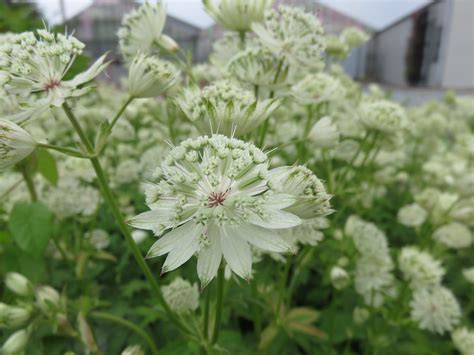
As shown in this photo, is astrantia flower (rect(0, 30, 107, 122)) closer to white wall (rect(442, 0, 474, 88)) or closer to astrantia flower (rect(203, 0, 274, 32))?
astrantia flower (rect(203, 0, 274, 32))

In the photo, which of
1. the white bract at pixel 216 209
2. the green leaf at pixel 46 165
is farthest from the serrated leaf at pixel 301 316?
the green leaf at pixel 46 165

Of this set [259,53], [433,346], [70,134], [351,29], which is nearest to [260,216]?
[259,53]

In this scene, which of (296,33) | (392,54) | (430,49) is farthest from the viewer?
(392,54)

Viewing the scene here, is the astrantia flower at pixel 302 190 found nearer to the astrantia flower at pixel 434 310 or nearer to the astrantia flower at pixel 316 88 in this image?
the astrantia flower at pixel 316 88

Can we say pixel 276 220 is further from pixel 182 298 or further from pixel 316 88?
pixel 316 88

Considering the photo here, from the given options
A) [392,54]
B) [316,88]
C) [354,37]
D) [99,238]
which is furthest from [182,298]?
[392,54]

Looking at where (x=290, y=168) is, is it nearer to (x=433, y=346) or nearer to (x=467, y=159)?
(x=433, y=346)
